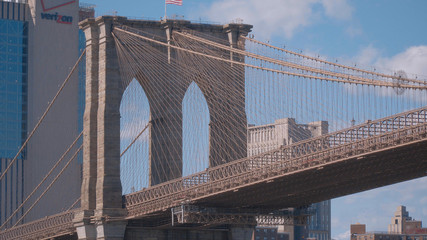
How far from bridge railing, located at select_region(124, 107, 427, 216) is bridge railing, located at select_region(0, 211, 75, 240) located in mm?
7645

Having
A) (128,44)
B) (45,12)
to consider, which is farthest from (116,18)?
(45,12)

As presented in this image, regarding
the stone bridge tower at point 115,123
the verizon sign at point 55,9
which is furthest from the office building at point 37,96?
the stone bridge tower at point 115,123

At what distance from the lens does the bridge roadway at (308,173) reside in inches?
2228

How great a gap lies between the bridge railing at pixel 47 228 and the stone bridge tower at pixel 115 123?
479cm

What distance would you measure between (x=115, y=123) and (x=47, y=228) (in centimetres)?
1427

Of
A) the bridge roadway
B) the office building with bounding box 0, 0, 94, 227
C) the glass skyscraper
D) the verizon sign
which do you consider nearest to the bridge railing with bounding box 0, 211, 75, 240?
the bridge roadway

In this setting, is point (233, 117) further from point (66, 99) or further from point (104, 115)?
point (66, 99)

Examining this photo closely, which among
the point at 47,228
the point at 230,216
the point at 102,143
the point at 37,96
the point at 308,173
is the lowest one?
the point at 47,228

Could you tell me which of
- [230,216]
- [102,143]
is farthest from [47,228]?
[230,216]

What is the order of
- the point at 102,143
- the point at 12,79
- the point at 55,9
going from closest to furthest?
1. the point at 102,143
2. the point at 55,9
3. the point at 12,79

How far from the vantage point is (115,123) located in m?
75.6

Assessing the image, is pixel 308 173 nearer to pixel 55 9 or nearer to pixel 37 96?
pixel 55 9

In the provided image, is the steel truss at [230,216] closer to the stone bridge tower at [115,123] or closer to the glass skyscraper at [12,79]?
the stone bridge tower at [115,123]

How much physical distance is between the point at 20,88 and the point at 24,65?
3.46m
